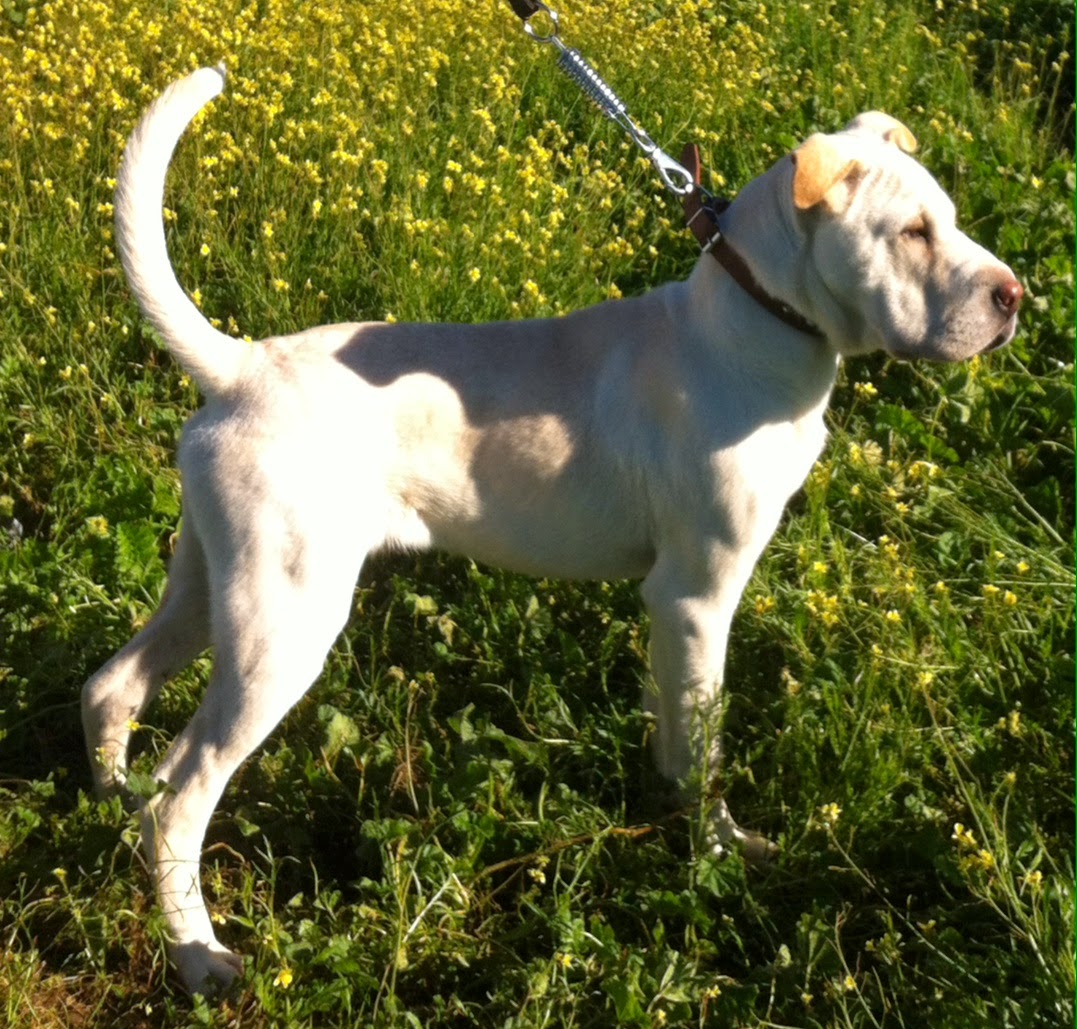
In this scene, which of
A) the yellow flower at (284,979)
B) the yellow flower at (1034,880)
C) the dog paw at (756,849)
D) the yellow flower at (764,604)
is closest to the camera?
the yellow flower at (1034,880)

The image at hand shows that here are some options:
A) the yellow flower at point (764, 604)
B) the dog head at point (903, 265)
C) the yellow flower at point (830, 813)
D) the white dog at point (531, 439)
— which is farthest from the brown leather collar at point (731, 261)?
the yellow flower at point (830, 813)

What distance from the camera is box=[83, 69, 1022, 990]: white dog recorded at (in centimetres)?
301

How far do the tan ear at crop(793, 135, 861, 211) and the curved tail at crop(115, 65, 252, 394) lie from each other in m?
1.23

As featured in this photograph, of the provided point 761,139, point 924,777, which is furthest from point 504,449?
point 761,139

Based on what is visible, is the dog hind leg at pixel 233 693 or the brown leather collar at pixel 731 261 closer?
the dog hind leg at pixel 233 693

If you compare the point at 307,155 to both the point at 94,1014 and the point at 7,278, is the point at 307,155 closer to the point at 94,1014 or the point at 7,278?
the point at 7,278

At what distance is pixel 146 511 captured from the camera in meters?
4.14

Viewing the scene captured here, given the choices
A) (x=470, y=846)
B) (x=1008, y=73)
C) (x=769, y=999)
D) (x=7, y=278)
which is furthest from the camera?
(x=1008, y=73)

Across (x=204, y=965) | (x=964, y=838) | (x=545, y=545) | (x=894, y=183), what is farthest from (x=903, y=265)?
(x=204, y=965)

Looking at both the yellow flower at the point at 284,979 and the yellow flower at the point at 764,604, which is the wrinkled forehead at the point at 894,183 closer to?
the yellow flower at the point at 764,604

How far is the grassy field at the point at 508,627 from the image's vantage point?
9.71ft

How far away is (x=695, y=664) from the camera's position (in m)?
3.27

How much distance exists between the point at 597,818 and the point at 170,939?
0.97 metres

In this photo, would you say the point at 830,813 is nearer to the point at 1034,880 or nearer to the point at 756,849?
the point at 756,849
